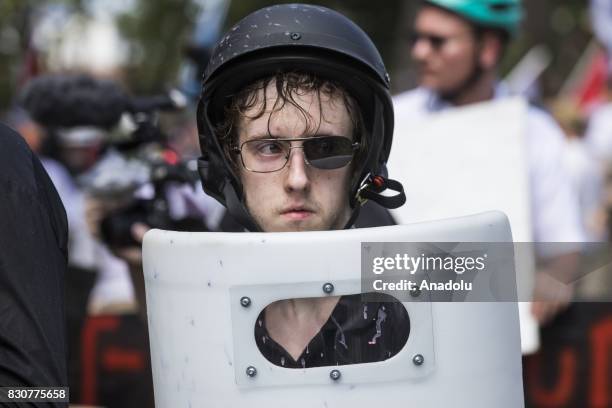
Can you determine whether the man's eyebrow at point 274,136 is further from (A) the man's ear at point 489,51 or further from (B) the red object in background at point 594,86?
(B) the red object in background at point 594,86

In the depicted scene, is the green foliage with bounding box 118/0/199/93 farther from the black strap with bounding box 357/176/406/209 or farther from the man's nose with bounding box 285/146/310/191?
the man's nose with bounding box 285/146/310/191

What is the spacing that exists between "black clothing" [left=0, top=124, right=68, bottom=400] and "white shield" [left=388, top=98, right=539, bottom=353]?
257cm

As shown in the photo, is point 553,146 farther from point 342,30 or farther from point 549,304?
point 342,30

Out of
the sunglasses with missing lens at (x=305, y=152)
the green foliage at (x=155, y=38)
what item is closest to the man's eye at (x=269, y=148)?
the sunglasses with missing lens at (x=305, y=152)

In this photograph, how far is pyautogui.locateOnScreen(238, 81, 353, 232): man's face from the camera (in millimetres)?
2518

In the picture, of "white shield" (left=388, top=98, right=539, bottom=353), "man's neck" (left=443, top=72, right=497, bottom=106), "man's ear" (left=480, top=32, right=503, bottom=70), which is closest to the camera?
"white shield" (left=388, top=98, right=539, bottom=353)

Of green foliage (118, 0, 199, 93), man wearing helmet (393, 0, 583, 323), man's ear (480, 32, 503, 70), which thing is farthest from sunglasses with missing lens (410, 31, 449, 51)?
green foliage (118, 0, 199, 93)

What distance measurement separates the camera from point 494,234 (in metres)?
2.16

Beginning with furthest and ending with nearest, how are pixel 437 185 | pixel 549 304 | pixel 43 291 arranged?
1. pixel 549 304
2. pixel 437 185
3. pixel 43 291

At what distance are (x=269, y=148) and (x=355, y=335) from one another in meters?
0.59

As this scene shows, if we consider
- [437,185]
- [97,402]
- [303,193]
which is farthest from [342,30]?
[97,402]

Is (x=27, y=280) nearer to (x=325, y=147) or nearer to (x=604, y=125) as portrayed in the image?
(x=325, y=147)

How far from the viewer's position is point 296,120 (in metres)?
2.53

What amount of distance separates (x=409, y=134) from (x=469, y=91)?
47cm
